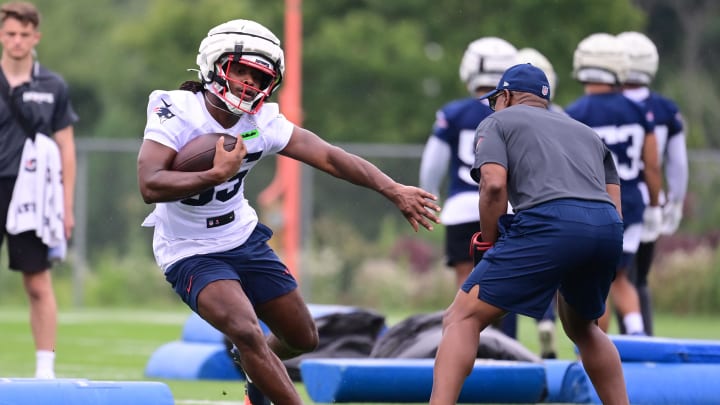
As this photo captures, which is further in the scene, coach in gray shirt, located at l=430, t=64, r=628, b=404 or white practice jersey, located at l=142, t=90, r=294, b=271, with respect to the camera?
white practice jersey, located at l=142, t=90, r=294, b=271

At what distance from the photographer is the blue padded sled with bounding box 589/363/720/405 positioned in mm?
7457

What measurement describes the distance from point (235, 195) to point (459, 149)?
11.7 ft

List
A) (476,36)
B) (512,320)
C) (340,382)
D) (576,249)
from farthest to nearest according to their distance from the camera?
1. (476,36)
2. (512,320)
3. (340,382)
4. (576,249)

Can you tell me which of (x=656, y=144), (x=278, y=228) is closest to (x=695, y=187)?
(x=278, y=228)

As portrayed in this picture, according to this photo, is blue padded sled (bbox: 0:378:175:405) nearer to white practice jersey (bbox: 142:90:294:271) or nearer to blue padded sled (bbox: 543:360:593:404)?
white practice jersey (bbox: 142:90:294:271)

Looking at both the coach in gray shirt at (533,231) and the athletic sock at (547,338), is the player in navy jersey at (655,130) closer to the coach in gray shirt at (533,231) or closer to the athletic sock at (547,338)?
the athletic sock at (547,338)

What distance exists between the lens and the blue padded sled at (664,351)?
7.68 m

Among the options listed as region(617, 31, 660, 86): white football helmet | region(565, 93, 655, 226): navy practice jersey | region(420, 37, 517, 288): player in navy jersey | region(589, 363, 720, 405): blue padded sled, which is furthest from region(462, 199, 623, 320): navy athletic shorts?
region(617, 31, 660, 86): white football helmet

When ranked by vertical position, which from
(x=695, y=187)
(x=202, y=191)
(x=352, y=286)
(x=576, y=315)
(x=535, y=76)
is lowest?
(x=352, y=286)

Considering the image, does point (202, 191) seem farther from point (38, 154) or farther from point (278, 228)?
point (278, 228)

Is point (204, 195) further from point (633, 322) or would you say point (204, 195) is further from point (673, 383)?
point (633, 322)

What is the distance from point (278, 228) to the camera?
19453 millimetres

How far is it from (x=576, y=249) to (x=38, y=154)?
3.82 meters

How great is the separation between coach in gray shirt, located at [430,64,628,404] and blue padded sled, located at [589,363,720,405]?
63.9 inches
